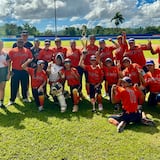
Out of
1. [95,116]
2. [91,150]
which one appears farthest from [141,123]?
[91,150]

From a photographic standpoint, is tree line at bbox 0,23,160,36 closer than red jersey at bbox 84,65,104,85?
No

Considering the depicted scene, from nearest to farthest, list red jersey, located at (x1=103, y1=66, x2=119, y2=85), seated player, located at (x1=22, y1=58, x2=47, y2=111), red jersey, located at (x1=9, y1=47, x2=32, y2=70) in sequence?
seated player, located at (x1=22, y1=58, x2=47, y2=111) < red jersey, located at (x1=103, y1=66, x2=119, y2=85) < red jersey, located at (x1=9, y1=47, x2=32, y2=70)

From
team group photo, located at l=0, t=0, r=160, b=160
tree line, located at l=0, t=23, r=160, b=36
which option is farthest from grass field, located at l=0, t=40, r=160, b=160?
tree line, located at l=0, t=23, r=160, b=36

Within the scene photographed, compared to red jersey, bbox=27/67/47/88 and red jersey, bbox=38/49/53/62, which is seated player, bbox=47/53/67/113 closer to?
red jersey, bbox=27/67/47/88

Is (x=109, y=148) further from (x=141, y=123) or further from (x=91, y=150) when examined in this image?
(x=141, y=123)

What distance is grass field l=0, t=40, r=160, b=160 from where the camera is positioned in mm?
5094

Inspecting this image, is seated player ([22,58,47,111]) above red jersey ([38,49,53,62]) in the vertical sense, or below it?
below

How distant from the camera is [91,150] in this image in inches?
206

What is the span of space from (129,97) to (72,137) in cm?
156

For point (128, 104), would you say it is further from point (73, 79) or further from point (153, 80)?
point (73, 79)

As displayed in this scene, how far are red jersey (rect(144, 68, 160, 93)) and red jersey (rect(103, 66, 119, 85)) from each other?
2.71ft

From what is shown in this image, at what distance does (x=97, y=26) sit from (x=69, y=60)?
229ft

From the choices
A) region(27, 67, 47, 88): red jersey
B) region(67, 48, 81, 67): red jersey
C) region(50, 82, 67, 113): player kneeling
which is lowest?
region(50, 82, 67, 113): player kneeling

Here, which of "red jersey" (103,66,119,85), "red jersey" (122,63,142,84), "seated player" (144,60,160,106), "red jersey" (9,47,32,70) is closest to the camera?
"seated player" (144,60,160,106)
